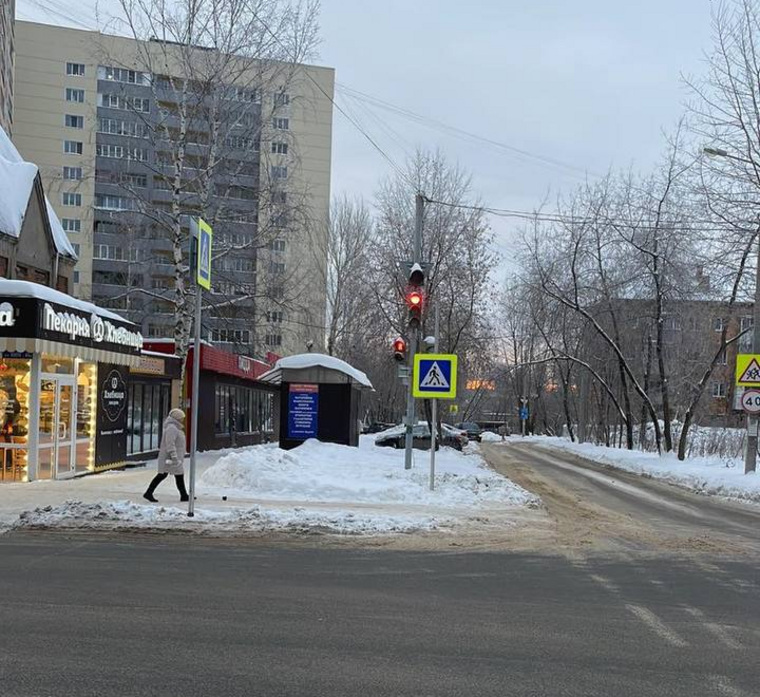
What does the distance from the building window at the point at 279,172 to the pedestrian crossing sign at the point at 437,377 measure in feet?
38.6

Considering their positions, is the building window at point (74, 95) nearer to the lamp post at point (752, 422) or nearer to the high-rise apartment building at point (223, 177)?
the high-rise apartment building at point (223, 177)

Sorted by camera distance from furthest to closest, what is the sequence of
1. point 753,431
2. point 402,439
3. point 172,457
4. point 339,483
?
point 402,439, point 753,431, point 339,483, point 172,457

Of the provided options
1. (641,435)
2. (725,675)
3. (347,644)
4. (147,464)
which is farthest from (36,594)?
(641,435)

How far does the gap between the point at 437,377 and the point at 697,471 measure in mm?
13034

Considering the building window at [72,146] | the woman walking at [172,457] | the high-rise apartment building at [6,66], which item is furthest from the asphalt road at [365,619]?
the building window at [72,146]

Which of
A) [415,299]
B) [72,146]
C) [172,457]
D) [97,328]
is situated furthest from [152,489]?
[72,146]

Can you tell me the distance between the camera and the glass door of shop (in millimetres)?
15531

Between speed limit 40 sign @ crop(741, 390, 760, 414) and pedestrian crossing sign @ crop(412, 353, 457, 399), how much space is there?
9.82 meters

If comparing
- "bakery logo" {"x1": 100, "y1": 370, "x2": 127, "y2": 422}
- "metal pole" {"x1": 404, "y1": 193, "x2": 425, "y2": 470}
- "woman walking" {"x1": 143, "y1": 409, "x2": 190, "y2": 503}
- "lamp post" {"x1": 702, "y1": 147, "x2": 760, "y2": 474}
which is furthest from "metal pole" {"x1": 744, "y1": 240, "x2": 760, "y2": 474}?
"bakery logo" {"x1": 100, "y1": 370, "x2": 127, "y2": 422}

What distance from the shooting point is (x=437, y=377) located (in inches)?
595

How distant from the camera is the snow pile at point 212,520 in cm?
1062

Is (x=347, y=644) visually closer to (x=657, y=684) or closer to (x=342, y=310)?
(x=657, y=684)

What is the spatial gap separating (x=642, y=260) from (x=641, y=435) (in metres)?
12.5

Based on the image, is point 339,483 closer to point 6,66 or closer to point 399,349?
point 399,349
